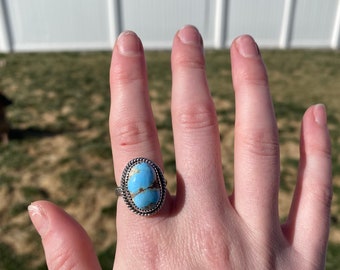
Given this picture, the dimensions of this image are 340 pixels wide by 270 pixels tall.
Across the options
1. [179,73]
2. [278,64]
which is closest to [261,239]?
[179,73]

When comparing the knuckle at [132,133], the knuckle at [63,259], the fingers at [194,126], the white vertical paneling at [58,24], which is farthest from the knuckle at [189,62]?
the white vertical paneling at [58,24]

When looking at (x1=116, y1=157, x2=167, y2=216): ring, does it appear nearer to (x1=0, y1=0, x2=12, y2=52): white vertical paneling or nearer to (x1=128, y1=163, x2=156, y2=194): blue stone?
(x1=128, y1=163, x2=156, y2=194): blue stone

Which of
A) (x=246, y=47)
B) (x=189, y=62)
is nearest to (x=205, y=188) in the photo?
(x=189, y=62)

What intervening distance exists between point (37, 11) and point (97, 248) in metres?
9.15

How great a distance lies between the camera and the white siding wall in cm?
1093

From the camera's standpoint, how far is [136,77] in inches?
75.1

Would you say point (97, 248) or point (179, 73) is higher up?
point (179, 73)

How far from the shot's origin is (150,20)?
37.1 ft

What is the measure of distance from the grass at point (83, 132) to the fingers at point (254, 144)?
2.20 metres

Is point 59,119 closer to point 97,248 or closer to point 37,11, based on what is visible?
point 97,248

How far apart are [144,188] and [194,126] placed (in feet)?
1.44

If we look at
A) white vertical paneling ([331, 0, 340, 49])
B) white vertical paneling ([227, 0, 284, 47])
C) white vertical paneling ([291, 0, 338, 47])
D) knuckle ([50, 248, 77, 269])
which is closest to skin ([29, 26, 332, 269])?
knuckle ([50, 248, 77, 269])

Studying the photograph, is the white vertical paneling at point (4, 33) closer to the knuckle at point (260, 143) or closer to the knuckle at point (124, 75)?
the knuckle at point (124, 75)

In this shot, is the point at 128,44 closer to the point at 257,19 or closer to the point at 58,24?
the point at 58,24
